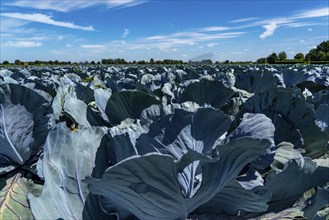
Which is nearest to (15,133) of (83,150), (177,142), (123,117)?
(123,117)

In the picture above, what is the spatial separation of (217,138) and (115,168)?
42cm

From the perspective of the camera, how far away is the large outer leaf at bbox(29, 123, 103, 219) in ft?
3.38

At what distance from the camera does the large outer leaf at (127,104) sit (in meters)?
1.61

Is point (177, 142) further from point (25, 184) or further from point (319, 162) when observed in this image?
point (25, 184)

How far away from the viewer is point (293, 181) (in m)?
1.13

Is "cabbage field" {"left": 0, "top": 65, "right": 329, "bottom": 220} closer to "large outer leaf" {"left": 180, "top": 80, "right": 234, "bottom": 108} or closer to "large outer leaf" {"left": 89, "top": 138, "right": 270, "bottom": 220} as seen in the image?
"large outer leaf" {"left": 89, "top": 138, "right": 270, "bottom": 220}

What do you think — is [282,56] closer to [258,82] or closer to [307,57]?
[307,57]

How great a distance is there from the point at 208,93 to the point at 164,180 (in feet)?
3.64

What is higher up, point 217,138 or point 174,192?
point 217,138

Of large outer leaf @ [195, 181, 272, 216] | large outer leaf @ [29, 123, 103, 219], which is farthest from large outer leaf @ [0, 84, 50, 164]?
large outer leaf @ [195, 181, 272, 216]

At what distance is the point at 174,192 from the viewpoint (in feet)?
3.25

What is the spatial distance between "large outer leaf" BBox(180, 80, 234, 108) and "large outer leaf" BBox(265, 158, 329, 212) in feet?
2.82

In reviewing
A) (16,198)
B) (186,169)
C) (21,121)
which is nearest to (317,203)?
(186,169)

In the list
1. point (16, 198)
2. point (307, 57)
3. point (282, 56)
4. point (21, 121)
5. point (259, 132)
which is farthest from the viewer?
point (282, 56)
